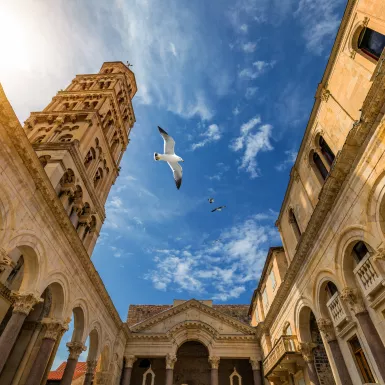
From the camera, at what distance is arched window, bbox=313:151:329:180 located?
14.6m

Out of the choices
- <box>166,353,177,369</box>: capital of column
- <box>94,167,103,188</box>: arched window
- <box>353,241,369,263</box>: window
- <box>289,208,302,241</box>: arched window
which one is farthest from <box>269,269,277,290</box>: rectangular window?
<box>94,167,103,188</box>: arched window

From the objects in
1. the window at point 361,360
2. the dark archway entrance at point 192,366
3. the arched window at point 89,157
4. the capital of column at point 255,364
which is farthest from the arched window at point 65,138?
the capital of column at point 255,364

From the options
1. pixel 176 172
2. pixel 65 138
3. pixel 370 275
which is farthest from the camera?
pixel 65 138

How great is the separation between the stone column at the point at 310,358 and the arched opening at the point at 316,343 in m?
0.22

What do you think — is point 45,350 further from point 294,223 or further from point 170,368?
point 294,223

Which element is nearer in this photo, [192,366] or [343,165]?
[343,165]

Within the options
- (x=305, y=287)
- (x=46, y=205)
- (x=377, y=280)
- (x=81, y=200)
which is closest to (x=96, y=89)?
(x=81, y=200)

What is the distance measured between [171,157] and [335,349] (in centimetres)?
1126

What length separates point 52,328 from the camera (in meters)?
13.9

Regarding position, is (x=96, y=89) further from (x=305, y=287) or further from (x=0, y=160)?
(x=305, y=287)

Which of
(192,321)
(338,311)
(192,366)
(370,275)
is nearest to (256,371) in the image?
(192,321)

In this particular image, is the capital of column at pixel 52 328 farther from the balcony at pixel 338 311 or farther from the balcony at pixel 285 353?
the balcony at pixel 338 311

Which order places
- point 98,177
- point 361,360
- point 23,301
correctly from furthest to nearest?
point 98,177
point 23,301
point 361,360

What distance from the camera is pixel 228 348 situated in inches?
944
